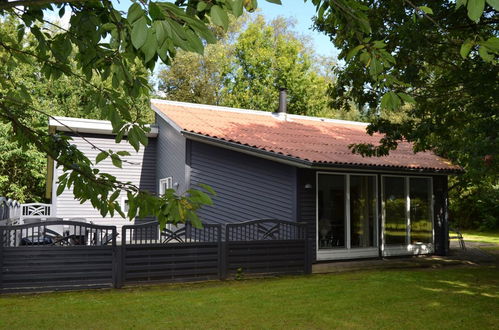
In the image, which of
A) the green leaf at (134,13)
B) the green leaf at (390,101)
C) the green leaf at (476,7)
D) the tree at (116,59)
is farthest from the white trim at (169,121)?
the green leaf at (476,7)

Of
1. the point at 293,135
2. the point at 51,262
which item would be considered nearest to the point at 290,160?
the point at 293,135

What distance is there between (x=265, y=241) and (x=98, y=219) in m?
7.90

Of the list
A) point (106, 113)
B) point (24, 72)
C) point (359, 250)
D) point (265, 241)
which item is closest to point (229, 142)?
point (265, 241)

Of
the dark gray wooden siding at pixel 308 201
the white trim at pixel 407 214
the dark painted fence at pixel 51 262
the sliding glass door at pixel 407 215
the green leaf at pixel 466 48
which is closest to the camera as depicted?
the green leaf at pixel 466 48

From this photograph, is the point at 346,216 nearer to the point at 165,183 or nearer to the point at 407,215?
the point at 407,215

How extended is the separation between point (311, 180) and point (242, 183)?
202 cm

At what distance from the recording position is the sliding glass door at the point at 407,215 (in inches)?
499

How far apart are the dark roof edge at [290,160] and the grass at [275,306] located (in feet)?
8.02

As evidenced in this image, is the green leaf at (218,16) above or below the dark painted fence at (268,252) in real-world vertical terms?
above

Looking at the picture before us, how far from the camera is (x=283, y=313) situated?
6.71 metres

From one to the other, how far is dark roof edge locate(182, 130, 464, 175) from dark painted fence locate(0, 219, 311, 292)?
1.35 metres

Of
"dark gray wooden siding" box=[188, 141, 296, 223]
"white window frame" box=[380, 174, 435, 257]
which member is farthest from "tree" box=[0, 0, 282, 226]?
"white window frame" box=[380, 174, 435, 257]

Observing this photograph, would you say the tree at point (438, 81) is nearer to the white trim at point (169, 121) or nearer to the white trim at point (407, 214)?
the white trim at point (407, 214)

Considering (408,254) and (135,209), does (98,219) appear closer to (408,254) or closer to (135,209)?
(408,254)
